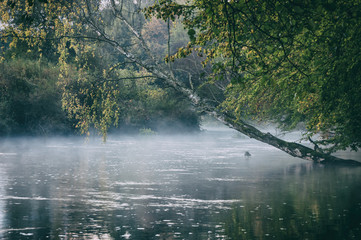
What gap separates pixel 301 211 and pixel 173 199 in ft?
15.8

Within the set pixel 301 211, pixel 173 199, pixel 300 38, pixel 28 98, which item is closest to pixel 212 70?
pixel 300 38

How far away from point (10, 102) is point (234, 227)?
33699 mm

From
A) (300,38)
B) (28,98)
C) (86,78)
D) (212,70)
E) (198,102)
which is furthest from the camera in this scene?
(28,98)

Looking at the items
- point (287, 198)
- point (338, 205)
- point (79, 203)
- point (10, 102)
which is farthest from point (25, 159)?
point (338, 205)

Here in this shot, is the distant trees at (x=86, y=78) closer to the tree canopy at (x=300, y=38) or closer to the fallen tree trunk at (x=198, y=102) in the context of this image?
the fallen tree trunk at (x=198, y=102)

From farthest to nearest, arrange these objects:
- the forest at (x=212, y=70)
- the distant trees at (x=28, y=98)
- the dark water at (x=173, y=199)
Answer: the distant trees at (x=28, y=98)
the dark water at (x=173, y=199)
the forest at (x=212, y=70)

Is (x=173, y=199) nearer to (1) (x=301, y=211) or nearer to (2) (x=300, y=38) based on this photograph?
(1) (x=301, y=211)

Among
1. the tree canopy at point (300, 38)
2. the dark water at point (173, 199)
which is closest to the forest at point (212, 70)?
the tree canopy at point (300, 38)

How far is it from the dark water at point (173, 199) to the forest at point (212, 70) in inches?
96.8

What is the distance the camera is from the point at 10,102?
143 ft

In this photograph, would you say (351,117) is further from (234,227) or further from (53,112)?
(53,112)

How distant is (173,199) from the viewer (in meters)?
19.3

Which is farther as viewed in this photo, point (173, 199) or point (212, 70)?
point (173, 199)

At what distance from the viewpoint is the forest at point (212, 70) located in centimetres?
1315
